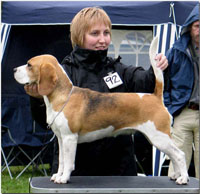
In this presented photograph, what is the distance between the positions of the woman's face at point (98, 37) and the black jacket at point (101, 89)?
0.14ft

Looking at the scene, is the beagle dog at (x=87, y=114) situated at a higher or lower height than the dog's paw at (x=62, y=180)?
higher

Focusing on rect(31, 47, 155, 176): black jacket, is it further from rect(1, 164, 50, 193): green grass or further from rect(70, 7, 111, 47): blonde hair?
rect(1, 164, 50, 193): green grass

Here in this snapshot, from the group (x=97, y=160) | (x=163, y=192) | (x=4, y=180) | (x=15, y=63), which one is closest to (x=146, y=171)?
(x=4, y=180)

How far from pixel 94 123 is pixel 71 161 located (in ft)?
0.78

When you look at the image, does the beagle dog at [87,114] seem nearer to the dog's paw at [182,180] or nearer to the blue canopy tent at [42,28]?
the dog's paw at [182,180]

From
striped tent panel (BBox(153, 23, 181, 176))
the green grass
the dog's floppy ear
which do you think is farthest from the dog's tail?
the green grass

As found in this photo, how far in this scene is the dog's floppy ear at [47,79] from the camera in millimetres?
2377

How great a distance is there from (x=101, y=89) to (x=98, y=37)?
33 centimetres

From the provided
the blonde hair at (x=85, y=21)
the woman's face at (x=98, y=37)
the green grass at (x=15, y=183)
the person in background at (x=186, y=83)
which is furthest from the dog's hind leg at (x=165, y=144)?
the green grass at (x=15, y=183)

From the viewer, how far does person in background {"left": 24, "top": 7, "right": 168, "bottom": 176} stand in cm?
271

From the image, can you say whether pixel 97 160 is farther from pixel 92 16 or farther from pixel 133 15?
pixel 133 15

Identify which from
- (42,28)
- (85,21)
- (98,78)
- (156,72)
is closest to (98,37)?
(85,21)

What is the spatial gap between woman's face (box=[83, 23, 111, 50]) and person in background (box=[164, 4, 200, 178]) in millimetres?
1854

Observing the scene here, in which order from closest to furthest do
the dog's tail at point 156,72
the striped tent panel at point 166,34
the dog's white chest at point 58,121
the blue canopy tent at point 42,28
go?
the dog's white chest at point 58,121, the dog's tail at point 156,72, the striped tent panel at point 166,34, the blue canopy tent at point 42,28
